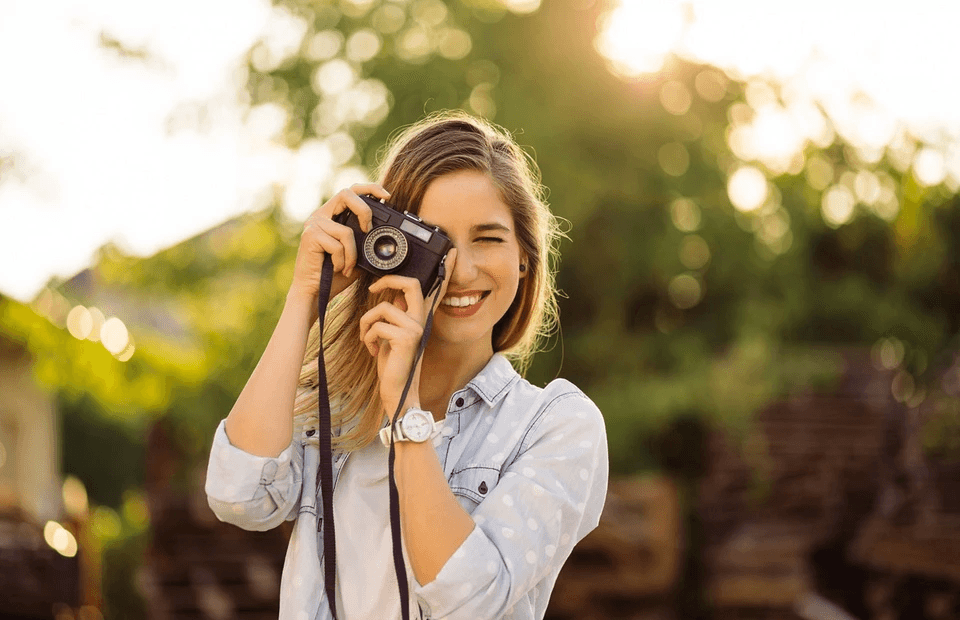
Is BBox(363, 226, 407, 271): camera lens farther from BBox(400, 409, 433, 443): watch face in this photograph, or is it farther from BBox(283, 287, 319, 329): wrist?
BBox(400, 409, 433, 443): watch face

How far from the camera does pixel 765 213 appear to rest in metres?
8.03

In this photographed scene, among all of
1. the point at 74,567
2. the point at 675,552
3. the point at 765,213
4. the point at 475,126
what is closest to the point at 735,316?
the point at 765,213

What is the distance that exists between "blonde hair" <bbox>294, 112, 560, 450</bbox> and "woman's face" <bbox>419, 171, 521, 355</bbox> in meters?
0.03

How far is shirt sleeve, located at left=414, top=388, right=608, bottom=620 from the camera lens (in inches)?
56.1

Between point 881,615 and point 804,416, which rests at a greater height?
point 804,416

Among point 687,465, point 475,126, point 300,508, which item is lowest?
point 300,508

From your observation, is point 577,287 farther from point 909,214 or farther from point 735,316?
point 909,214

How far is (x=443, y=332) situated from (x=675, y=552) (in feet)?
18.9

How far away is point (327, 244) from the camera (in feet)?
5.43

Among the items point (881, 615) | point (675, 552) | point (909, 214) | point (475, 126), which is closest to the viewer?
point (475, 126)

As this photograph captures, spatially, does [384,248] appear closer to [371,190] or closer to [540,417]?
[371,190]

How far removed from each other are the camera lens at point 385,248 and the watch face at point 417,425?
277 millimetres

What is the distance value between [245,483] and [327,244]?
1.43 feet

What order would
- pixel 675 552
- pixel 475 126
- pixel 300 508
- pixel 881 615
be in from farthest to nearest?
pixel 675 552 → pixel 881 615 → pixel 475 126 → pixel 300 508
